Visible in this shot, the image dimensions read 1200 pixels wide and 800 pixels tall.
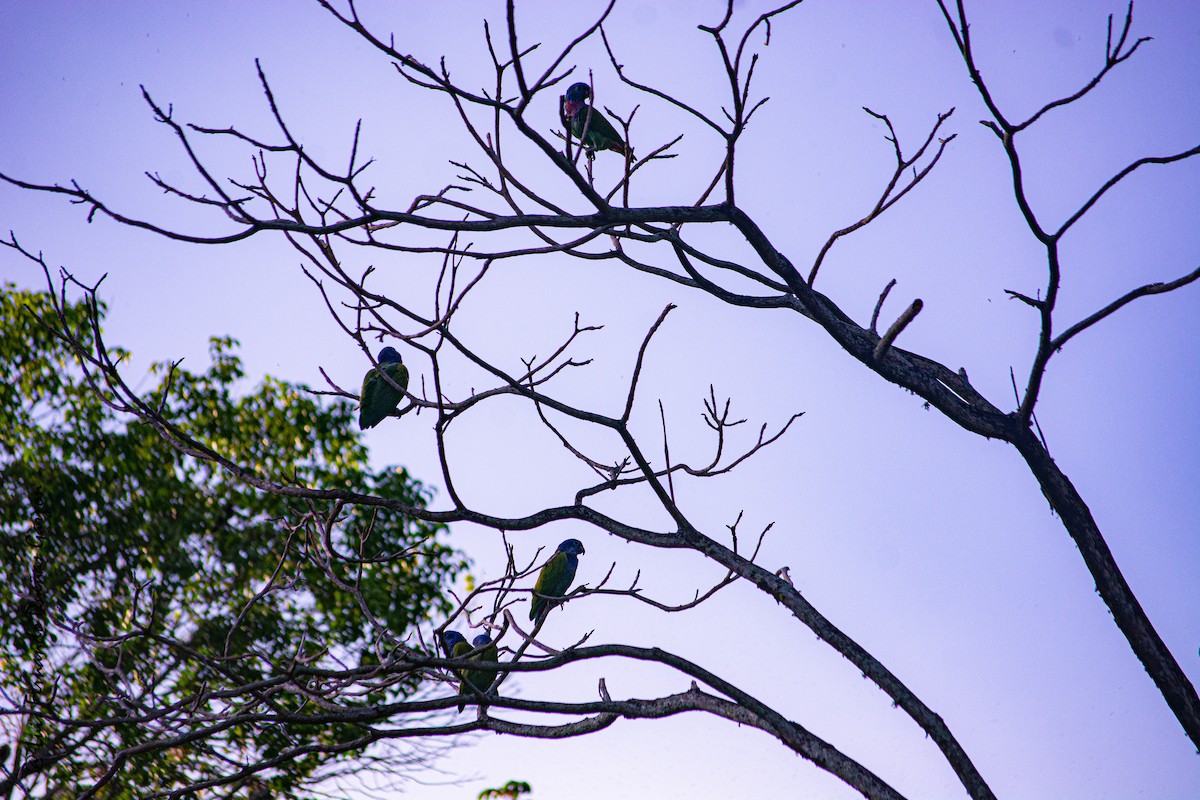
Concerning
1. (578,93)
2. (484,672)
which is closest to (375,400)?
(484,672)

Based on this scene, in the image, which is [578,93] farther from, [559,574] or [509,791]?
[509,791]

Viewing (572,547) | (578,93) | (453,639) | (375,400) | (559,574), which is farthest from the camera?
(578,93)

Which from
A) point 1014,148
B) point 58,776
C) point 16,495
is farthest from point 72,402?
point 1014,148

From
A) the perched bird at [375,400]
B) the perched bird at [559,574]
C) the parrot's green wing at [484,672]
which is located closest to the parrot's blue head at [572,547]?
the perched bird at [559,574]

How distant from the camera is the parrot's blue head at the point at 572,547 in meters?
5.66

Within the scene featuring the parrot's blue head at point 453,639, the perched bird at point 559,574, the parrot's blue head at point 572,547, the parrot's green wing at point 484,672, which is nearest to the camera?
the parrot's green wing at point 484,672

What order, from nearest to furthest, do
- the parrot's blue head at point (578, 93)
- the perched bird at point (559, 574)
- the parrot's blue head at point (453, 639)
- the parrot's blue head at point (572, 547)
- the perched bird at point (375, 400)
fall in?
the perched bird at point (375, 400) → the parrot's blue head at point (453, 639) → the perched bird at point (559, 574) → the parrot's blue head at point (572, 547) → the parrot's blue head at point (578, 93)

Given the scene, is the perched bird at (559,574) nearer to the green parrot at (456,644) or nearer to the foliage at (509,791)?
the green parrot at (456,644)

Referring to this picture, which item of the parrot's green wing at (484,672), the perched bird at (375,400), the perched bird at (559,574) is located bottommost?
the parrot's green wing at (484,672)

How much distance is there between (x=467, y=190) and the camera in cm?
344

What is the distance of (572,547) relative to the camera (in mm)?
5719

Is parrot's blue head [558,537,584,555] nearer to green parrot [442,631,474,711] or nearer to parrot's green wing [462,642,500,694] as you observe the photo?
green parrot [442,631,474,711]

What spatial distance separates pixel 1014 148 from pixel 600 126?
9.27 ft

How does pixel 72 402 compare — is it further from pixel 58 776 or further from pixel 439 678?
pixel 439 678
